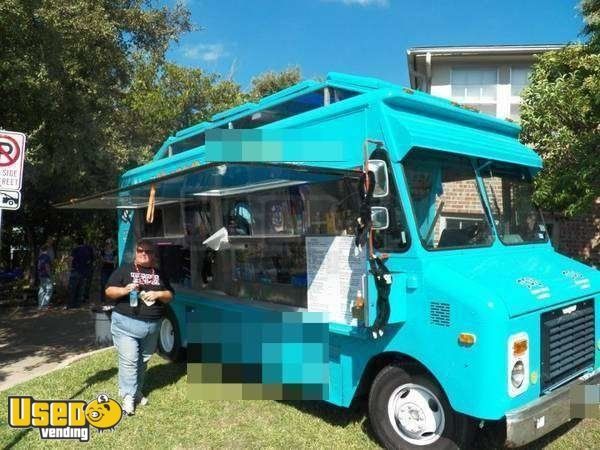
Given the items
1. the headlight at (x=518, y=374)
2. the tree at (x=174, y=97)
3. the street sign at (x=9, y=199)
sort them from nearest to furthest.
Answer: the headlight at (x=518, y=374)
the street sign at (x=9, y=199)
the tree at (x=174, y=97)

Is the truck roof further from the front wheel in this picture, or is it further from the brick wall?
the brick wall

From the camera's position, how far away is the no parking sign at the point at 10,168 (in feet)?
15.1

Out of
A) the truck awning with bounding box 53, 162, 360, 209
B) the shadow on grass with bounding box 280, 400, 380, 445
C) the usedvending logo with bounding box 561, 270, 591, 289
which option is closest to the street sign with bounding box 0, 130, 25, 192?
the truck awning with bounding box 53, 162, 360, 209

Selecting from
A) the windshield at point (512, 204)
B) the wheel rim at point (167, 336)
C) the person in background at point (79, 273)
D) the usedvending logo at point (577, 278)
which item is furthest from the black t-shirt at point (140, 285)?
the person in background at point (79, 273)

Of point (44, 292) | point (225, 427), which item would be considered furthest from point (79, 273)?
point (225, 427)

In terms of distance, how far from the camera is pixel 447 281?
3.90 metres

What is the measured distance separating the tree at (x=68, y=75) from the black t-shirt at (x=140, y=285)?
2221 mm

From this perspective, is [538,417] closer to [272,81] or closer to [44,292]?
[44,292]

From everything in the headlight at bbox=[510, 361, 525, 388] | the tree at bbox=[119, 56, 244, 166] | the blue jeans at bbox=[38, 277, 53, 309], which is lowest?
the blue jeans at bbox=[38, 277, 53, 309]

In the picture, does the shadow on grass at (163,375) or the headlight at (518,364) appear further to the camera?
the shadow on grass at (163,375)

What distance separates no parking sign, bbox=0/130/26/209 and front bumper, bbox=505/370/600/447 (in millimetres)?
4154

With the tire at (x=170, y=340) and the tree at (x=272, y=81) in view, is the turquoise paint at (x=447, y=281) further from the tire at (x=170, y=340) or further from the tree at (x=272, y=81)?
the tree at (x=272, y=81)

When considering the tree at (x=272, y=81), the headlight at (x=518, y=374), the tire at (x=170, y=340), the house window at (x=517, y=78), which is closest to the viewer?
the headlight at (x=518, y=374)

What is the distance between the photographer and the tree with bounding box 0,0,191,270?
6.40 metres
